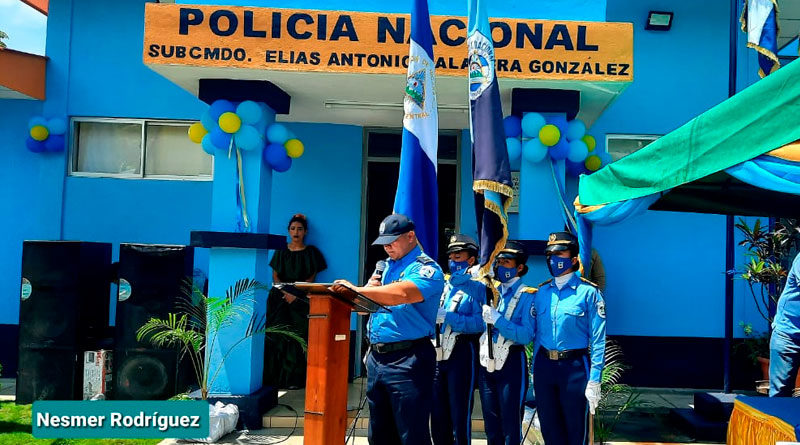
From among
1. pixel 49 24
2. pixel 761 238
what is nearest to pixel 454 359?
pixel 761 238

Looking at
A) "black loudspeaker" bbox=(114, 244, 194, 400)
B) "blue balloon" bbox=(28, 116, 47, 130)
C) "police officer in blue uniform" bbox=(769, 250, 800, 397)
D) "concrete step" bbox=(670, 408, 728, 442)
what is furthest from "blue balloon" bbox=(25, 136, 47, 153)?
"police officer in blue uniform" bbox=(769, 250, 800, 397)

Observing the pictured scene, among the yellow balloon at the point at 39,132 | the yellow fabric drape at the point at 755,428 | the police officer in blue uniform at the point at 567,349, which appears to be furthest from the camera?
the yellow balloon at the point at 39,132

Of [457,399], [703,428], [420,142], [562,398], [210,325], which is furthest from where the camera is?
[210,325]

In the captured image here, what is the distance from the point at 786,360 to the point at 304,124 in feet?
18.5

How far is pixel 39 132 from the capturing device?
26.9 feet

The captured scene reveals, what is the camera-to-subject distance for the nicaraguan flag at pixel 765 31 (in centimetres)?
630

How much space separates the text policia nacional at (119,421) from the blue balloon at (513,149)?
3636mm

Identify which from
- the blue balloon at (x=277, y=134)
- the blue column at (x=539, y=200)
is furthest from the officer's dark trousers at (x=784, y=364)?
the blue balloon at (x=277, y=134)

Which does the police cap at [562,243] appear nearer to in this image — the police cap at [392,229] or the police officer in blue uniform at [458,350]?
the police officer in blue uniform at [458,350]

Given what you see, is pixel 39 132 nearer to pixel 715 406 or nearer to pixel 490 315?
pixel 490 315

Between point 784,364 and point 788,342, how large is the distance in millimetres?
170

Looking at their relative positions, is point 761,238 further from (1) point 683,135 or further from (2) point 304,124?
(2) point 304,124

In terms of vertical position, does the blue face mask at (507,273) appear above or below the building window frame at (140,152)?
below

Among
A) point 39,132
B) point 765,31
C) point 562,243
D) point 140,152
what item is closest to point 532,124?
point 562,243
